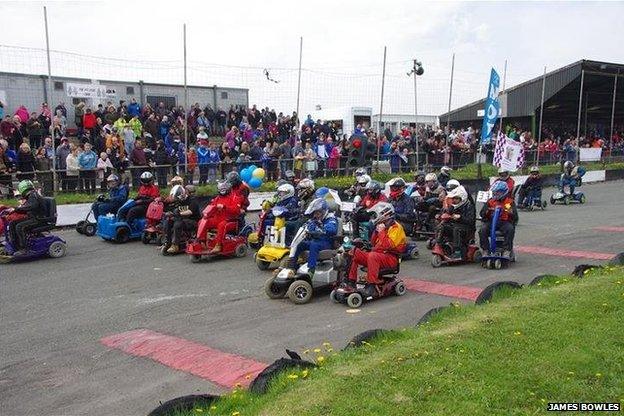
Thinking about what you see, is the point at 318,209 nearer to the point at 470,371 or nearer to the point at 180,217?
the point at 180,217

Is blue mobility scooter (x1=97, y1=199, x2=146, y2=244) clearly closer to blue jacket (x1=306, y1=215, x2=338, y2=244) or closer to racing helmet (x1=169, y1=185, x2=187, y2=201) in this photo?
racing helmet (x1=169, y1=185, x2=187, y2=201)

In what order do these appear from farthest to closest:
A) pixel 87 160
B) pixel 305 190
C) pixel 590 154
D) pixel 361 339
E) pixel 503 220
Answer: pixel 590 154, pixel 87 160, pixel 305 190, pixel 503 220, pixel 361 339

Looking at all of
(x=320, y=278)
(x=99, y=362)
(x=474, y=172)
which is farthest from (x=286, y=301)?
(x=474, y=172)

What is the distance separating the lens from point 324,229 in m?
9.24

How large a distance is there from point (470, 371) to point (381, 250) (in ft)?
13.3

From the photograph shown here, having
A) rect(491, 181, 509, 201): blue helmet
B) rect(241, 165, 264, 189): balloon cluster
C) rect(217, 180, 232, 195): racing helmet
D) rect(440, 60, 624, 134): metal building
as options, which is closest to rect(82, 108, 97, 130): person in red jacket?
rect(241, 165, 264, 189): balloon cluster

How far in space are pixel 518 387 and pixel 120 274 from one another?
812 cm

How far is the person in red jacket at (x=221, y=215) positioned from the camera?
1196 cm

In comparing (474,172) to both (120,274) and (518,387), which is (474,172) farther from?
(518,387)

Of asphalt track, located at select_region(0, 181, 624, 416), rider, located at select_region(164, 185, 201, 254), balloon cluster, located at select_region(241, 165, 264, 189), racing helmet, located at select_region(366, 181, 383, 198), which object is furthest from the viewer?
balloon cluster, located at select_region(241, 165, 264, 189)

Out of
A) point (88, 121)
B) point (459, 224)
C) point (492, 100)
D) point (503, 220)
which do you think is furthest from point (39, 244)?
point (492, 100)

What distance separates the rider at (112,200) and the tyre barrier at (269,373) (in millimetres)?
10920

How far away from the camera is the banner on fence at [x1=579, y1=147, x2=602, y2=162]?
32.6 metres

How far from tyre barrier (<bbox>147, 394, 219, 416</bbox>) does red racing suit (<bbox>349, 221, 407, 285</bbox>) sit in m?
4.20
